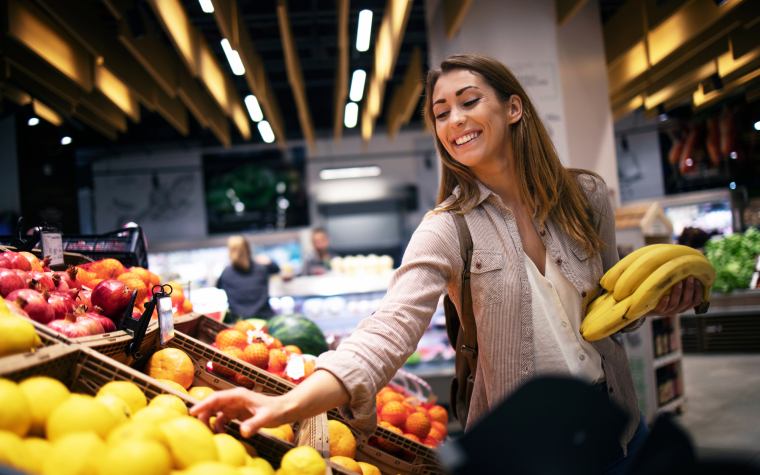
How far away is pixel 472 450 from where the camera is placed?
0.75 metres

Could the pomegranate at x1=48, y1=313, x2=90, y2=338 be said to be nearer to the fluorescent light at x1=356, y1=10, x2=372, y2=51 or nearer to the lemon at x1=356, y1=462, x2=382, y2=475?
the lemon at x1=356, y1=462, x2=382, y2=475

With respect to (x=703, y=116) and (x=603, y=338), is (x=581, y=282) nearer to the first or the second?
(x=603, y=338)

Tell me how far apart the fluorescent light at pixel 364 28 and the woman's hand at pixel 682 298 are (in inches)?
162

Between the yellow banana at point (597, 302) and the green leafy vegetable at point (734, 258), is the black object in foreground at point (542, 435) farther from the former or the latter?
the green leafy vegetable at point (734, 258)

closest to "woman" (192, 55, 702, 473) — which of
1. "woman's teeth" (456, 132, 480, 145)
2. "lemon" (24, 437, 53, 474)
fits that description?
"woman's teeth" (456, 132, 480, 145)

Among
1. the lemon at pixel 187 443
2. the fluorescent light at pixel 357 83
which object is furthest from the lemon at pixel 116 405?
the fluorescent light at pixel 357 83

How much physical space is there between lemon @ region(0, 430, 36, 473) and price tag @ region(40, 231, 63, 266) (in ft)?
4.14

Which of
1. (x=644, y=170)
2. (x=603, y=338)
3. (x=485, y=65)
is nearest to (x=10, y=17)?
(x=485, y=65)

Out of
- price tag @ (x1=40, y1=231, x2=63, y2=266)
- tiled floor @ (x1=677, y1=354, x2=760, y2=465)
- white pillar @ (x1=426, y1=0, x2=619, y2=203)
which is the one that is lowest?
tiled floor @ (x1=677, y1=354, x2=760, y2=465)

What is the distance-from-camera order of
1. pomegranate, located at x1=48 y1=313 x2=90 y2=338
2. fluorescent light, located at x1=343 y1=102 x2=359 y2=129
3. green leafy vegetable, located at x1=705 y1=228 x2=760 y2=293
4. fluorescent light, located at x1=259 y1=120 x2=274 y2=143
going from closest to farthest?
1. pomegranate, located at x1=48 y1=313 x2=90 y2=338
2. green leafy vegetable, located at x1=705 y1=228 x2=760 y2=293
3. fluorescent light, located at x1=343 y1=102 x2=359 y2=129
4. fluorescent light, located at x1=259 y1=120 x2=274 y2=143

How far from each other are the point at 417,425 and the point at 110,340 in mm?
1105

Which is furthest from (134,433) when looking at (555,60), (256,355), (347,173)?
(347,173)

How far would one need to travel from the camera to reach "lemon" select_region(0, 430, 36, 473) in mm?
676

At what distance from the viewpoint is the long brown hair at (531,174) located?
1.51 m
